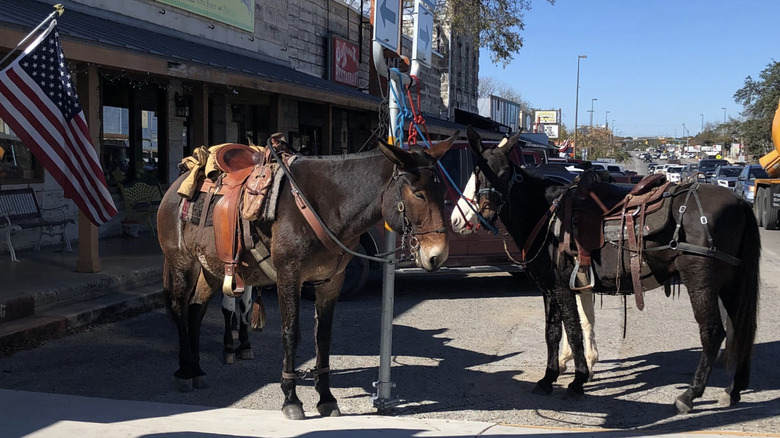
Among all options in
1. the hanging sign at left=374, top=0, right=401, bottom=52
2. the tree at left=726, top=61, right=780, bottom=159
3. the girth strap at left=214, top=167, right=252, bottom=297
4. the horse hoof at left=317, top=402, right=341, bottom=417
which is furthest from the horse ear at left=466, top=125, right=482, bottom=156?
the tree at left=726, top=61, right=780, bottom=159

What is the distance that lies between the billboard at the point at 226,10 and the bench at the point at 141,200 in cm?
366

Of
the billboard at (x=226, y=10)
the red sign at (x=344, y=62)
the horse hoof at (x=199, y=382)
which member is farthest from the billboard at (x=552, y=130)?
the horse hoof at (x=199, y=382)

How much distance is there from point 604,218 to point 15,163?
980cm

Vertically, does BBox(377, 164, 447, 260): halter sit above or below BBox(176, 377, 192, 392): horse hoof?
above

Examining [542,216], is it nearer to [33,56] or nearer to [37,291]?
[33,56]

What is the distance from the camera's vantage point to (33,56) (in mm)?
7062

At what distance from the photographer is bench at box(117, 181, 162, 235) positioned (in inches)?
542

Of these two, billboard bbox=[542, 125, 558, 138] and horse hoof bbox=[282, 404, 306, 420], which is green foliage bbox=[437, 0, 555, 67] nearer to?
horse hoof bbox=[282, 404, 306, 420]

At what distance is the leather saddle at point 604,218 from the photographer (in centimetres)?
570

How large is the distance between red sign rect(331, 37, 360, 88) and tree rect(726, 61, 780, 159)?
34.6 m

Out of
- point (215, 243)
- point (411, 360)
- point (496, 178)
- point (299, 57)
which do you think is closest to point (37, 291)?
point (215, 243)

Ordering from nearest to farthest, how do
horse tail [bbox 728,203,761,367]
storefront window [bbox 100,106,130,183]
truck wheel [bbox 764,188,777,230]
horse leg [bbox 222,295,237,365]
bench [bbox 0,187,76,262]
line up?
1. horse tail [bbox 728,203,761,367]
2. horse leg [bbox 222,295,237,365]
3. bench [bbox 0,187,76,262]
4. storefront window [bbox 100,106,130,183]
5. truck wheel [bbox 764,188,777,230]

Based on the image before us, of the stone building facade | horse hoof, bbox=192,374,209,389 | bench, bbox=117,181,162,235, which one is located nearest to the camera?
horse hoof, bbox=192,374,209,389

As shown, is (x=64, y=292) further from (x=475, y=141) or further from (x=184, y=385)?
(x=475, y=141)
